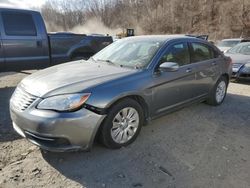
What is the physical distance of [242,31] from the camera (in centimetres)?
2811

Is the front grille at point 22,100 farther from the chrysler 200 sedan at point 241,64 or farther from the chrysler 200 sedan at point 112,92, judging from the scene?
the chrysler 200 sedan at point 241,64

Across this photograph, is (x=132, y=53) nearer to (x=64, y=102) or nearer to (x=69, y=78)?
(x=69, y=78)

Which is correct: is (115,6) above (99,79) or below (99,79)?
above

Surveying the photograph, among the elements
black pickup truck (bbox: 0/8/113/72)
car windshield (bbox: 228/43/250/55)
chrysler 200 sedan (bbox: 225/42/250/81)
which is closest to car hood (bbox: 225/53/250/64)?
chrysler 200 sedan (bbox: 225/42/250/81)

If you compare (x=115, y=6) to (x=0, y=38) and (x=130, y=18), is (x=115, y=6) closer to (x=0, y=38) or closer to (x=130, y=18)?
(x=130, y=18)

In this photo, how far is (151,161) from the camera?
3.42 metres

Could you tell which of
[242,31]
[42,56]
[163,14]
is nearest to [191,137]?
[42,56]

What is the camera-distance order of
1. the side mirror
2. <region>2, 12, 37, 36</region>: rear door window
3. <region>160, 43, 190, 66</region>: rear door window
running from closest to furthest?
the side mirror, <region>160, 43, 190, 66</region>: rear door window, <region>2, 12, 37, 36</region>: rear door window

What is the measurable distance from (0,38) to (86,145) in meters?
4.35

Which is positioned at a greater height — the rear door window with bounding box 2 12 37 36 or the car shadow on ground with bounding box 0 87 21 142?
the rear door window with bounding box 2 12 37 36

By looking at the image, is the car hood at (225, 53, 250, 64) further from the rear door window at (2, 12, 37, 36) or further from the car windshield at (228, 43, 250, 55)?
the rear door window at (2, 12, 37, 36)

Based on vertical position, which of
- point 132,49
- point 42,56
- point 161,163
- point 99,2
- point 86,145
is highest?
point 99,2

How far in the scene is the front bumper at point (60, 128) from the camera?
9.93 ft

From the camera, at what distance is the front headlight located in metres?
3.08
